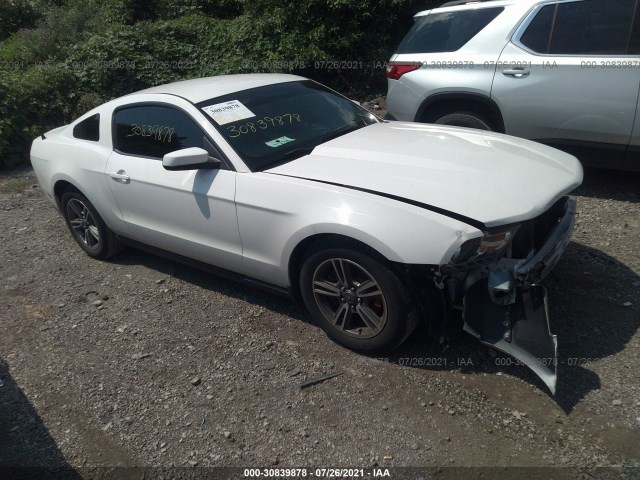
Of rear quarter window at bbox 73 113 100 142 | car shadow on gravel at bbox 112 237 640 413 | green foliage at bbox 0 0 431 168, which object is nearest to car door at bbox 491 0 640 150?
car shadow on gravel at bbox 112 237 640 413

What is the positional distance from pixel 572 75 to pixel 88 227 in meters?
4.52

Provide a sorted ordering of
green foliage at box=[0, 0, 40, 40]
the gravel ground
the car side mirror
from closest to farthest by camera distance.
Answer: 1. the gravel ground
2. the car side mirror
3. green foliage at box=[0, 0, 40, 40]

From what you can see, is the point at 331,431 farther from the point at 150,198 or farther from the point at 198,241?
the point at 150,198

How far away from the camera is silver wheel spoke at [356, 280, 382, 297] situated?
316 centimetres

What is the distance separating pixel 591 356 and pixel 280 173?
2140mm

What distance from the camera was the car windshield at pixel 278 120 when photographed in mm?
3746

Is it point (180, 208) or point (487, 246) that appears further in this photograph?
point (180, 208)

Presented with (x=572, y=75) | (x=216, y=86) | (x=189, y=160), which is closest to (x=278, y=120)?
(x=216, y=86)

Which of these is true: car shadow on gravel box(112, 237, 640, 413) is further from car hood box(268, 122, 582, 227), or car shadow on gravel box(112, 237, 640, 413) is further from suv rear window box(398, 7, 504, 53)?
suv rear window box(398, 7, 504, 53)

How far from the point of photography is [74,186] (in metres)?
4.88

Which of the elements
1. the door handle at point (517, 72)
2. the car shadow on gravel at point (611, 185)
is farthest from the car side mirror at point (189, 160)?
the car shadow on gravel at point (611, 185)

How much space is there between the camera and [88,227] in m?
5.02

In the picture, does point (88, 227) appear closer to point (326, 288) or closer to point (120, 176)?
point (120, 176)

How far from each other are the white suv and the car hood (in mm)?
1392
